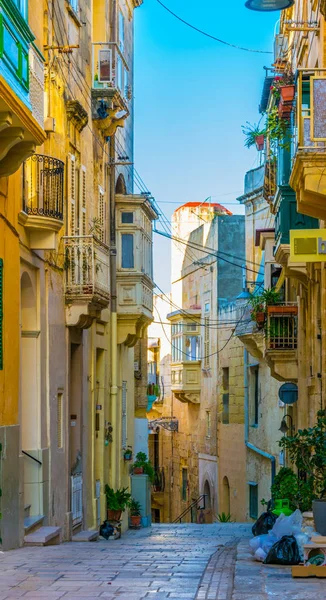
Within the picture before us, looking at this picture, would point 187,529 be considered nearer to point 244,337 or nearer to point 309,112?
point 244,337

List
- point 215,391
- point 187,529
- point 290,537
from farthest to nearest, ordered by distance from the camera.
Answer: point 215,391, point 187,529, point 290,537

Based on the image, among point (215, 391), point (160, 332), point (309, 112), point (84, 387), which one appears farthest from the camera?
point (160, 332)

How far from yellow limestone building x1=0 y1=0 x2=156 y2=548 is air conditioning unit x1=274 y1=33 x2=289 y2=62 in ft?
12.4

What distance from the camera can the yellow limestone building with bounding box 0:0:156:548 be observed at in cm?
1373

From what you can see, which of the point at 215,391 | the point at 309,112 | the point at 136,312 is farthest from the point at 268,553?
the point at 215,391

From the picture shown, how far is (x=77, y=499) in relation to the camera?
20.5 meters

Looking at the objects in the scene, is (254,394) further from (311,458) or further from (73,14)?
(311,458)

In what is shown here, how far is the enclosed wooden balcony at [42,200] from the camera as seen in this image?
52.0ft

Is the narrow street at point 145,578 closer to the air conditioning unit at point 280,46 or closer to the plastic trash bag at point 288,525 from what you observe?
the plastic trash bag at point 288,525

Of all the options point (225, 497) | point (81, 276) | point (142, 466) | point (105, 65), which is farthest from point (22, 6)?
point (225, 497)

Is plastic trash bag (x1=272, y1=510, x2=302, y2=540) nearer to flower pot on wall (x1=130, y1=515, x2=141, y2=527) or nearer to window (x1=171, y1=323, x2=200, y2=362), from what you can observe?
flower pot on wall (x1=130, y1=515, x2=141, y2=527)

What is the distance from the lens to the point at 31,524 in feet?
51.9

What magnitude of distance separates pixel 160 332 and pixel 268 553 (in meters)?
43.2

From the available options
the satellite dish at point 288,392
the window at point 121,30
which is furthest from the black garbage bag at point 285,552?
the window at point 121,30
